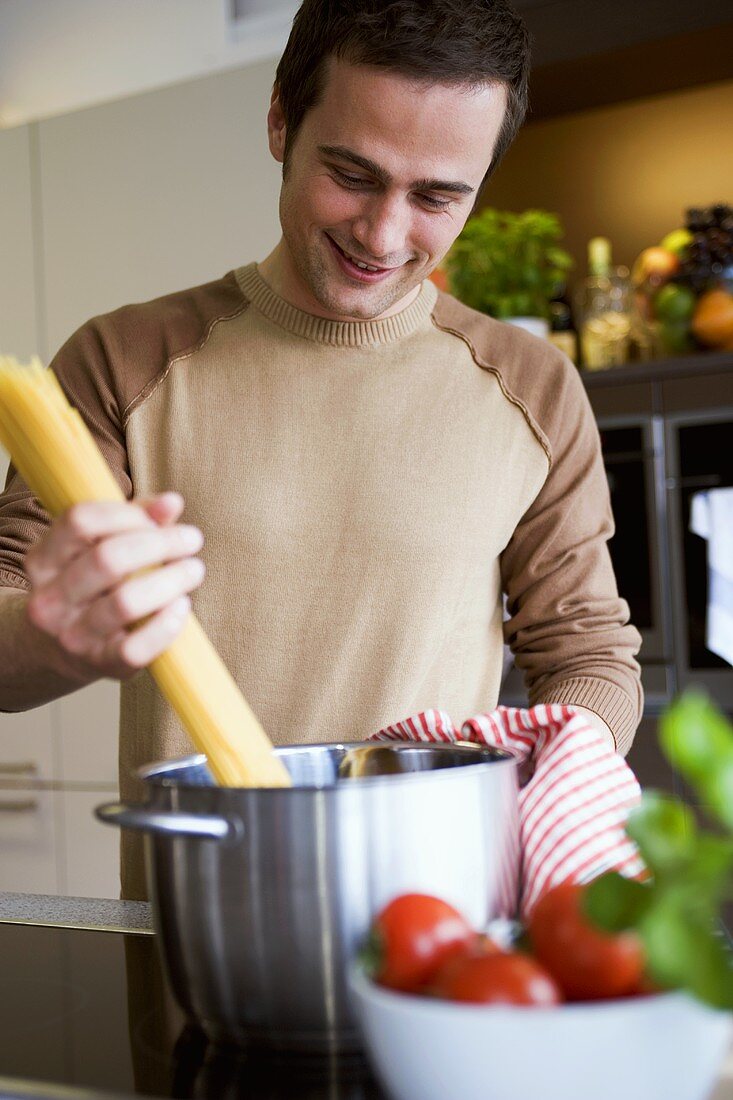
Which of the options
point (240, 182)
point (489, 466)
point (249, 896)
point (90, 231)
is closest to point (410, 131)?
point (489, 466)

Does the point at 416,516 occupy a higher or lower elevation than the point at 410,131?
lower

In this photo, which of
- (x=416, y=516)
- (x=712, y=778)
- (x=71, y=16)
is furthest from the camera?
(x=71, y=16)

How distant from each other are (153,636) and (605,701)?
65 centimetres

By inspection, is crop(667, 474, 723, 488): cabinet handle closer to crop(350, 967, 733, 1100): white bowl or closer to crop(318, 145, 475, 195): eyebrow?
crop(318, 145, 475, 195): eyebrow

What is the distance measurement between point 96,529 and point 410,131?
61 cm

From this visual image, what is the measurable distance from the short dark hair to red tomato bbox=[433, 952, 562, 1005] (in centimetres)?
80

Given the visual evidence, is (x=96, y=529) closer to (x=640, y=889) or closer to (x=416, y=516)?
(x=640, y=889)

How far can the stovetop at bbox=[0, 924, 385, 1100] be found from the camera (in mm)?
528

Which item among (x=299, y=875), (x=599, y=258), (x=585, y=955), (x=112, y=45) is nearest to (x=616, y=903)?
(x=585, y=955)

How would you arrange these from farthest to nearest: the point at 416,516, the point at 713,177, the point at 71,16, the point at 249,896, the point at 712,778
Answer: the point at 71,16
the point at 713,177
the point at 416,516
the point at 249,896
the point at 712,778

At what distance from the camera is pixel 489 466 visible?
1.24 metres

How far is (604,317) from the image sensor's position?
8.15 feet

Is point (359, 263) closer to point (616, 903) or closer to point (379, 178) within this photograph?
point (379, 178)

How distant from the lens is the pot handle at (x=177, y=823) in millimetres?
501
